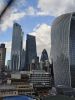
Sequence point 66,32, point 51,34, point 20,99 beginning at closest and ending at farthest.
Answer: point 20,99, point 66,32, point 51,34

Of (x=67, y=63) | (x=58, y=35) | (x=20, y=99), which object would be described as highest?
(x=58, y=35)

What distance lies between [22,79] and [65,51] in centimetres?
1869

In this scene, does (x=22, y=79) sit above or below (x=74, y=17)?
below

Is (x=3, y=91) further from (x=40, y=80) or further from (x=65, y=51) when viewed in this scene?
(x=65, y=51)

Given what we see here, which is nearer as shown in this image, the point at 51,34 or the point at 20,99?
the point at 20,99

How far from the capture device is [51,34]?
10000cm

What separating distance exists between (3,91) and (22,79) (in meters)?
17.9

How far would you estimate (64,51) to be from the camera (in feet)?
292

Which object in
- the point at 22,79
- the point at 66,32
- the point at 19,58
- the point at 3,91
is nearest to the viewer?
the point at 3,91

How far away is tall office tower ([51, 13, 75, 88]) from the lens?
3330 inches

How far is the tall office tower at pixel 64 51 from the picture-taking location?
84594 mm

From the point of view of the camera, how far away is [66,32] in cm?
8844

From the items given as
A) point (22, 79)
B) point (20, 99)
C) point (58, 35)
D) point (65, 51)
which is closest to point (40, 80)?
point (22, 79)

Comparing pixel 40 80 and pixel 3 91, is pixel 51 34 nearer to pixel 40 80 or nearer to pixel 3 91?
pixel 40 80
